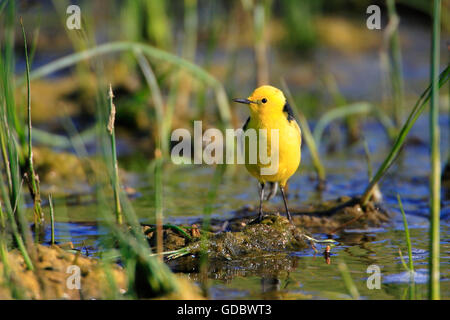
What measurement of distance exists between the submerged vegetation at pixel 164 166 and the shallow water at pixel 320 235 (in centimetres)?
4

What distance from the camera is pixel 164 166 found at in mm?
7695

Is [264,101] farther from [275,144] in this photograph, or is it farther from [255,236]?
[255,236]

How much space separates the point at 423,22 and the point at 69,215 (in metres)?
10.3

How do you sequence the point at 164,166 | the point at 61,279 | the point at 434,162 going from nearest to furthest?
1. the point at 434,162
2. the point at 61,279
3. the point at 164,166

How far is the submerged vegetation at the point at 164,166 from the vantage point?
3.39m

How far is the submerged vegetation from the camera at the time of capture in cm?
339

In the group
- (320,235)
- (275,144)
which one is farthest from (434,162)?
(320,235)

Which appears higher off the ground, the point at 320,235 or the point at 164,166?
the point at 164,166

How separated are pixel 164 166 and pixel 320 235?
3.04 meters

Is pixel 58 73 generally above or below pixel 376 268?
above

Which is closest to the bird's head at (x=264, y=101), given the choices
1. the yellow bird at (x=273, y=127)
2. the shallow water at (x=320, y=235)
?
the yellow bird at (x=273, y=127)

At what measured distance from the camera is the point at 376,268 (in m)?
4.18
